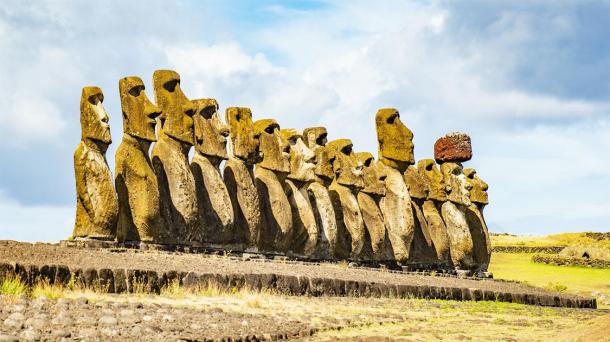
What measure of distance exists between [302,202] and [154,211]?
552cm

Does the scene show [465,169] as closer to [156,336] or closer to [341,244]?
[341,244]

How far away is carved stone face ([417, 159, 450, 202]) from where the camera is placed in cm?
2847

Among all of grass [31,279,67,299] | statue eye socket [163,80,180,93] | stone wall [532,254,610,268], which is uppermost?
statue eye socket [163,80,180,93]

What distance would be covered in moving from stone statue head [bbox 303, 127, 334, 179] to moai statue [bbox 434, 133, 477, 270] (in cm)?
526

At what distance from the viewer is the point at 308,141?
25.1 metres

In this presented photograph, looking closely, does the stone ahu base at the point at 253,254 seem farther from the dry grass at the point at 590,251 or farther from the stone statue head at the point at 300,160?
the dry grass at the point at 590,251

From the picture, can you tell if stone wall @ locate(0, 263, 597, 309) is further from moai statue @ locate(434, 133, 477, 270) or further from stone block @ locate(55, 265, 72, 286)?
moai statue @ locate(434, 133, 477, 270)

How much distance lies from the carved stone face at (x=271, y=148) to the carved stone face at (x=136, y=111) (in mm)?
3880

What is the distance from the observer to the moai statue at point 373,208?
82.8 ft

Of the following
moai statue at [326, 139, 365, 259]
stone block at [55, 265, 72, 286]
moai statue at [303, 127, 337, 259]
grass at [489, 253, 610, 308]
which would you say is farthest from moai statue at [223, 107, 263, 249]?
grass at [489, 253, 610, 308]

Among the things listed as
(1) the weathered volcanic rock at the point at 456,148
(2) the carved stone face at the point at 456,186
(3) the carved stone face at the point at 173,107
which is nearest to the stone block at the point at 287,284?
(3) the carved stone face at the point at 173,107

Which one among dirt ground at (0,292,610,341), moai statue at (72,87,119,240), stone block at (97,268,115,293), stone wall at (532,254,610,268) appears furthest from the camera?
stone wall at (532,254,610,268)

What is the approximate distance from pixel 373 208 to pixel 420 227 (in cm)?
270

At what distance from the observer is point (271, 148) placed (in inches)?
892
